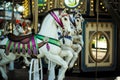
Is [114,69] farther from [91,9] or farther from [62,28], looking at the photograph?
[62,28]

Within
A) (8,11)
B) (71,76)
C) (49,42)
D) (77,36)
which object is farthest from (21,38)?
(8,11)

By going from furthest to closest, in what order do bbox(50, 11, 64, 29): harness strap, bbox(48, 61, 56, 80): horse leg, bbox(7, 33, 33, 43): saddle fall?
bbox(48, 61, 56, 80): horse leg < bbox(7, 33, 33, 43): saddle < bbox(50, 11, 64, 29): harness strap

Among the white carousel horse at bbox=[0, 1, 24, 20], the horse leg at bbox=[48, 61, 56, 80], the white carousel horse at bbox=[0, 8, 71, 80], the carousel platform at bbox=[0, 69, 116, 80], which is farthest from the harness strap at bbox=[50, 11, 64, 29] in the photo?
the white carousel horse at bbox=[0, 1, 24, 20]

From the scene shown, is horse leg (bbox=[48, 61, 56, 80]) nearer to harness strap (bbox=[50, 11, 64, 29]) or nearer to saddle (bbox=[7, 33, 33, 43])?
saddle (bbox=[7, 33, 33, 43])

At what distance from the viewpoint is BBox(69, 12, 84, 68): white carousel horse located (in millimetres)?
9617

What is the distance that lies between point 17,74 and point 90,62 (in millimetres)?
2458

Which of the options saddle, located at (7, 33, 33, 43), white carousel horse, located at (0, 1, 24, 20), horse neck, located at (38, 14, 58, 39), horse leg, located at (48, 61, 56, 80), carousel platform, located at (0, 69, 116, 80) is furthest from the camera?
white carousel horse, located at (0, 1, 24, 20)

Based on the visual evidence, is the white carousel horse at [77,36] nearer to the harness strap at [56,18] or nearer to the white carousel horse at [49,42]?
the white carousel horse at [49,42]

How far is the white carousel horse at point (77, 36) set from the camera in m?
9.62

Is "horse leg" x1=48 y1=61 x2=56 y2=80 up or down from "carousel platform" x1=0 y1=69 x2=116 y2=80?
up

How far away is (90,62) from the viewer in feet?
37.3

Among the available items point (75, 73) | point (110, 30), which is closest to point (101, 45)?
point (110, 30)

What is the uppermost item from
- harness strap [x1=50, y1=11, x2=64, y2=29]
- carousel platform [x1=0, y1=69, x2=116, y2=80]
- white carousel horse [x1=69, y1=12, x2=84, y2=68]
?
harness strap [x1=50, y1=11, x2=64, y2=29]

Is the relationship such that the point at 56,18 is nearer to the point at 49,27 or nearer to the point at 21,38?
the point at 49,27
